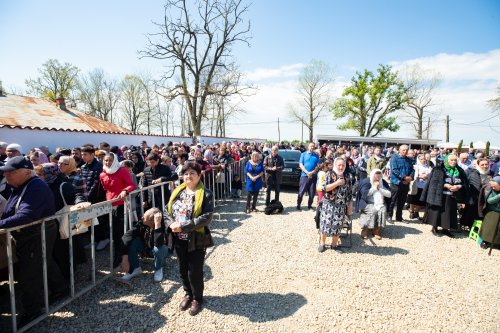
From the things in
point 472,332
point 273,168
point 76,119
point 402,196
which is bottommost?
point 472,332

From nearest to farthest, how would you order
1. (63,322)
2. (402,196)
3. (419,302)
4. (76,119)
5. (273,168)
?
(63,322)
(419,302)
(402,196)
(273,168)
(76,119)

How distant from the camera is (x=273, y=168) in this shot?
7793mm

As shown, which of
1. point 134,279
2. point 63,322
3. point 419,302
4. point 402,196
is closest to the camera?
point 63,322

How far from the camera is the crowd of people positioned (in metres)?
2.86

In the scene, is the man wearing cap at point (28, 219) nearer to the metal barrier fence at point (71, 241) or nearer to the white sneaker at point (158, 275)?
the metal barrier fence at point (71, 241)

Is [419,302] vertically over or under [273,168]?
under

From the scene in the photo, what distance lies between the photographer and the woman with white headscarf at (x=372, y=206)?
5613 mm

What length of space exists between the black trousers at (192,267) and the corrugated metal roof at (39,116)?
12933mm

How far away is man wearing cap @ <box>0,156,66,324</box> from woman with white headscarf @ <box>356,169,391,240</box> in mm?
5550

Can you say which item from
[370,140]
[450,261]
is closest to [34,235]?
[450,261]

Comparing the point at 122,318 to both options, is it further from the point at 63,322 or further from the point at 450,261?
the point at 450,261

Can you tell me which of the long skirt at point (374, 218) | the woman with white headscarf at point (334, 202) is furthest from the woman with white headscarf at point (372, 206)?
the woman with white headscarf at point (334, 202)

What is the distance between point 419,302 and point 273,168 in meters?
4.91

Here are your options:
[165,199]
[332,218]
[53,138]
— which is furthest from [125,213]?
[53,138]
